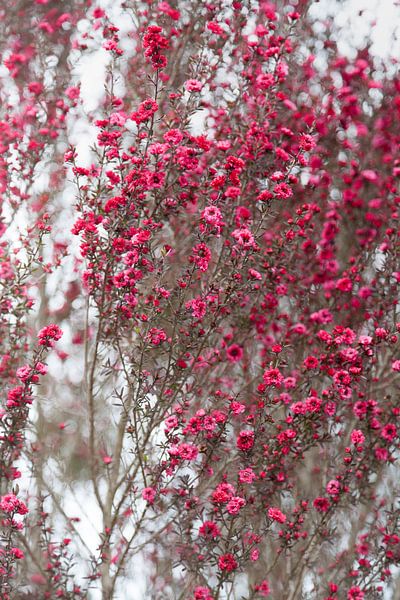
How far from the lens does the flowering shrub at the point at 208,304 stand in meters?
3.63

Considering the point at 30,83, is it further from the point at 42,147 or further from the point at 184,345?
the point at 184,345

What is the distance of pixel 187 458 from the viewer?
3.52 metres

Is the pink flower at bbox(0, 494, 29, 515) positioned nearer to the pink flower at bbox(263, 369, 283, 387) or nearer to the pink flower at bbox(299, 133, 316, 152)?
the pink flower at bbox(263, 369, 283, 387)

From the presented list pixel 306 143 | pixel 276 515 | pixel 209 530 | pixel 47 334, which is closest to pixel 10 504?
pixel 47 334

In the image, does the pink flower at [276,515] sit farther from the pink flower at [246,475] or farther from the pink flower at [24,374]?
the pink flower at [24,374]

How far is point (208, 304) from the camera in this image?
3773 mm

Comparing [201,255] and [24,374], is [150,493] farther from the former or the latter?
[201,255]

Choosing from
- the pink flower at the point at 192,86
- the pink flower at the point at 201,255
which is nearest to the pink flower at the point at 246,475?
the pink flower at the point at 201,255

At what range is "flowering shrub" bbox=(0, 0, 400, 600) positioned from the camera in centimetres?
363

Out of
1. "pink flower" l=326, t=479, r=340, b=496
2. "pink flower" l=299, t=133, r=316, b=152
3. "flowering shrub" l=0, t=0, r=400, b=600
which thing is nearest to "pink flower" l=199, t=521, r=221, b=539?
"flowering shrub" l=0, t=0, r=400, b=600

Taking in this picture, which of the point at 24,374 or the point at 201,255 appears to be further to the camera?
the point at 201,255

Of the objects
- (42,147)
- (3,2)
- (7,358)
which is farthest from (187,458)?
(3,2)

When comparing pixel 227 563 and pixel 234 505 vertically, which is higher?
pixel 234 505

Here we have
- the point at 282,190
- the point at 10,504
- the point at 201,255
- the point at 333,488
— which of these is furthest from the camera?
the point at 333,488
